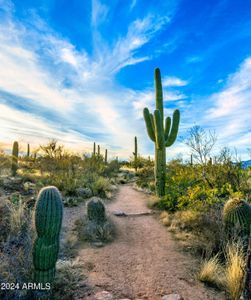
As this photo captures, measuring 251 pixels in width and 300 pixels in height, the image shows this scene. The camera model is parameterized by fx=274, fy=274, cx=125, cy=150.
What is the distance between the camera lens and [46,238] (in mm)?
3662

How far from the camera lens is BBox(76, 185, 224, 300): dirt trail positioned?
Result: 4.01 meters

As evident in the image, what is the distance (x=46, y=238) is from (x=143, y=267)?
2.00m

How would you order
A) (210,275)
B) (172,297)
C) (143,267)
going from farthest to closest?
(143,267) → (210,275) → (172,297)

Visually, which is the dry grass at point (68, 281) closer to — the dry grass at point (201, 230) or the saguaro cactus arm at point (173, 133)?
the dry grass at point (201, 230)

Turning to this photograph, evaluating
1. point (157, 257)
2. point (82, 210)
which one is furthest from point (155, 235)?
point (82, 210)

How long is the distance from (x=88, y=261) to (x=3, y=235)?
5.99 feet

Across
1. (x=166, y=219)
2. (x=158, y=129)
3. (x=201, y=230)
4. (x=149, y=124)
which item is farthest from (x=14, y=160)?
(x=201, y=230)

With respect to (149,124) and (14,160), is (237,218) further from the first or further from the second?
(14,160)

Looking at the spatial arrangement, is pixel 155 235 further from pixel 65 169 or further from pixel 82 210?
pixel 65 169

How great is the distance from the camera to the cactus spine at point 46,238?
142 inches

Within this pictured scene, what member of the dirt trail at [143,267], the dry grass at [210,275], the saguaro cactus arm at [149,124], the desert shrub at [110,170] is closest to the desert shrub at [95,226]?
the dirt trail at [143,267]

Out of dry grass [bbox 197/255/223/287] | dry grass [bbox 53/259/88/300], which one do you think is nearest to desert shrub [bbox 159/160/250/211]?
dry grass [bbox 197/255/223/287]

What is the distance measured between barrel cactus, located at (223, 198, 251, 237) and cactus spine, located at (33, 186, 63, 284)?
3.39 m

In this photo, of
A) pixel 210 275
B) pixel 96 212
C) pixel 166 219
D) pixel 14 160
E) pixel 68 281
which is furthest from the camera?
pixel 14 160
